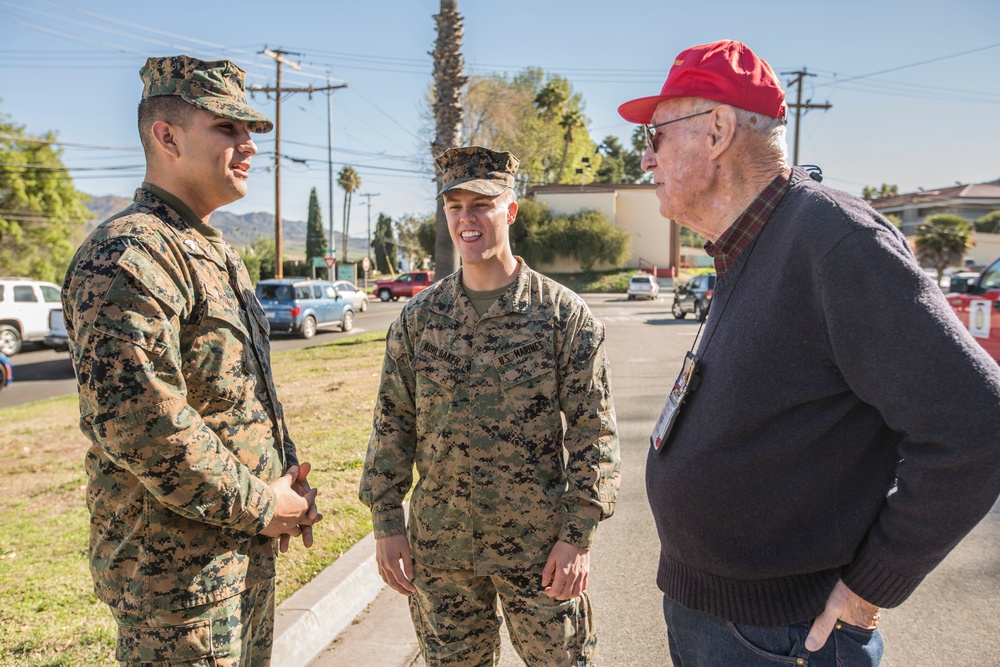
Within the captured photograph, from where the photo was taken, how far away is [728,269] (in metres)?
1.86

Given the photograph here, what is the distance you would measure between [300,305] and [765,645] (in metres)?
20.8

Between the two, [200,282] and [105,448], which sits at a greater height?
[200,282]

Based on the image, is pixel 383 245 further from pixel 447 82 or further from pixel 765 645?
pixel 765 645

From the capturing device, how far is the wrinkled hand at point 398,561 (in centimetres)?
254

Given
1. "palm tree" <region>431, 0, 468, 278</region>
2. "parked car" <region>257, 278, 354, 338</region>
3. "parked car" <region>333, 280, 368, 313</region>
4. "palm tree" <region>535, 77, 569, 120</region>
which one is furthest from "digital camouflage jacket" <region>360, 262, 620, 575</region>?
"palm tree" <region>535, 77, 569, 120</region>

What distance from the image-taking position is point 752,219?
1789 mm

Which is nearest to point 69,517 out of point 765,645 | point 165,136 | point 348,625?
point 348,625

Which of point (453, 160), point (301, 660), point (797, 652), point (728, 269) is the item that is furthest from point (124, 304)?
point (301, 660)

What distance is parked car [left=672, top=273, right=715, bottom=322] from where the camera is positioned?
24.4 meters

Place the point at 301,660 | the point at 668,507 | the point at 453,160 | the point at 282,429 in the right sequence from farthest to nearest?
the point at 301,660
the point at 453,160
the point at 282,429
the point at 668,507

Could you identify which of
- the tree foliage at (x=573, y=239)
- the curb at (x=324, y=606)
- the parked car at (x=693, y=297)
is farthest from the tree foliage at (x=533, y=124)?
the curb at (x=324, y=606)

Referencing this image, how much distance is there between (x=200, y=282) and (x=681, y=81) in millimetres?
1494

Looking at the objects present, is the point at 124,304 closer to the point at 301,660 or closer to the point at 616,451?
the point at 616,451

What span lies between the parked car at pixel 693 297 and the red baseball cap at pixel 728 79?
22953mm
